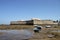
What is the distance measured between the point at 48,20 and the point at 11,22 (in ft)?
89.1

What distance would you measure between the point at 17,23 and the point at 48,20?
22.8 meters

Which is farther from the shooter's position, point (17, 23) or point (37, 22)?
point (17, 23)

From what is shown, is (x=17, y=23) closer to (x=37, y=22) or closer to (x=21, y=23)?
(x=21, y=23)

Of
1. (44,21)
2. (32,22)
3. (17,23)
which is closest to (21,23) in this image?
(17,23)

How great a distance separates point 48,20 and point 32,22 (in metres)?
13.3

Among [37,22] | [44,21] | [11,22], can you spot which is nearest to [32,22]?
[37,22]

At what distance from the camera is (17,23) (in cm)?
8681

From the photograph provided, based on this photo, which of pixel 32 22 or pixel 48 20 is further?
pixel 48 20

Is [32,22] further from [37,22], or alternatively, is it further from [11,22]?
[11,22]

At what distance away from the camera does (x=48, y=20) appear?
88688mm

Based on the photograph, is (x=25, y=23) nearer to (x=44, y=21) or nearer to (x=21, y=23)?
(x=21, y=23)

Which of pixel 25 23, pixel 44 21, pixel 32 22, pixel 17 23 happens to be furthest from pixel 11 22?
pixel 44 21

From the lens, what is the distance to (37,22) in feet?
268

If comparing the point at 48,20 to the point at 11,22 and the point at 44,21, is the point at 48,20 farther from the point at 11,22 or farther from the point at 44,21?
the point at 11,22
